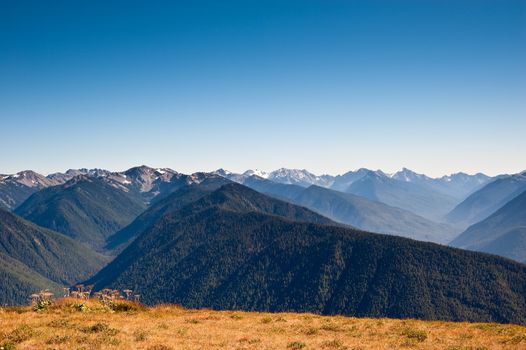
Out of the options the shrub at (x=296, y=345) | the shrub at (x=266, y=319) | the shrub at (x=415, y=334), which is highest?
the shrub at (x=296, y=345)

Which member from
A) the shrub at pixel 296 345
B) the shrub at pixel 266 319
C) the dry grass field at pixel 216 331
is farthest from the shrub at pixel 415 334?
the shrub at pixel 266 319

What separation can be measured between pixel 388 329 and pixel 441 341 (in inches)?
183

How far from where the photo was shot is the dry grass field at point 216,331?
25.2 meters

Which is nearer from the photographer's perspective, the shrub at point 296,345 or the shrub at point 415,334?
the shrub at point 296,345

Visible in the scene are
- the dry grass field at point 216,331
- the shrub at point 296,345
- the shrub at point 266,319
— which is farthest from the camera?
the shrub at point 266,319

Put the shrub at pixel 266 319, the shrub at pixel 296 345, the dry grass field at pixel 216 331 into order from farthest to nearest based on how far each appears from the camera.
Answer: the shrub at pixel 266 319
the shrub at pixel 296 345
the dry grass field at pixel 216 331

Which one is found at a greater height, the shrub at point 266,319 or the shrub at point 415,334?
the shrub at point 415,334

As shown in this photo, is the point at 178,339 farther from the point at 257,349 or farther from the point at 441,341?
the point at 441,341

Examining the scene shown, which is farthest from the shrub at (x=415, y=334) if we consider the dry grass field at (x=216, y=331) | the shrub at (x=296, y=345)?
the shrub at (x=296, y=345)

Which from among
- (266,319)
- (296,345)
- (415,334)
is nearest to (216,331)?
(266,319)

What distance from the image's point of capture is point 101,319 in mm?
32156

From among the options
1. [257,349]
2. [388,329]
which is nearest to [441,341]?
[388,329]

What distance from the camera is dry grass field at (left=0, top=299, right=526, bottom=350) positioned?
25.2 m

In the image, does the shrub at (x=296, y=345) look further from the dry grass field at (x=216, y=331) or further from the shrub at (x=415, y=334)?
the shrub at (x=415, y=334)
